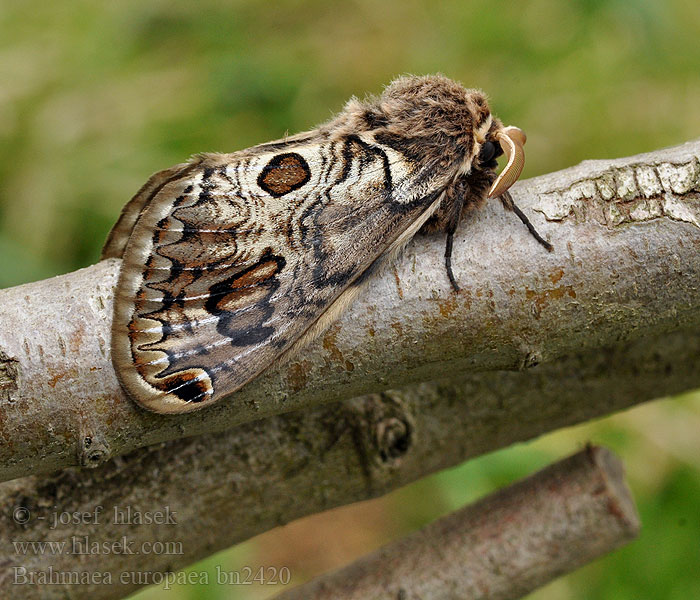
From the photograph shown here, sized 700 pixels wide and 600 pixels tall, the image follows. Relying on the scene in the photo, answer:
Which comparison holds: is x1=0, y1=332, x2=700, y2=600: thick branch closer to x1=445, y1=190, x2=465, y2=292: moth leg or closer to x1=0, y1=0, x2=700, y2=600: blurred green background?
x1=445, y1=190, x2=465, y2=292: moth leg

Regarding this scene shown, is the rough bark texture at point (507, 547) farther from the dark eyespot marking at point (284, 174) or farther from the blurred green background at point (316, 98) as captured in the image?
the blurred green background at point (316, 98)

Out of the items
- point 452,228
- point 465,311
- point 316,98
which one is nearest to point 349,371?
point 465,311

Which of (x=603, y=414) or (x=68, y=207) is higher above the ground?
(x=68, y=207)

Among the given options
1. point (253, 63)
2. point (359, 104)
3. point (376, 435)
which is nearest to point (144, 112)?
point (253, 63)

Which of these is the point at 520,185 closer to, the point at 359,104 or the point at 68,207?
the point at 359,104

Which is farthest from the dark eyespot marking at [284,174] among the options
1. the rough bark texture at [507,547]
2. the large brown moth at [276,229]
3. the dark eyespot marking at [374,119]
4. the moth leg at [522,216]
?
the rough bark texture at [507,547]

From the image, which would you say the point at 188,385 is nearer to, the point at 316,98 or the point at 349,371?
the point at 349,371
